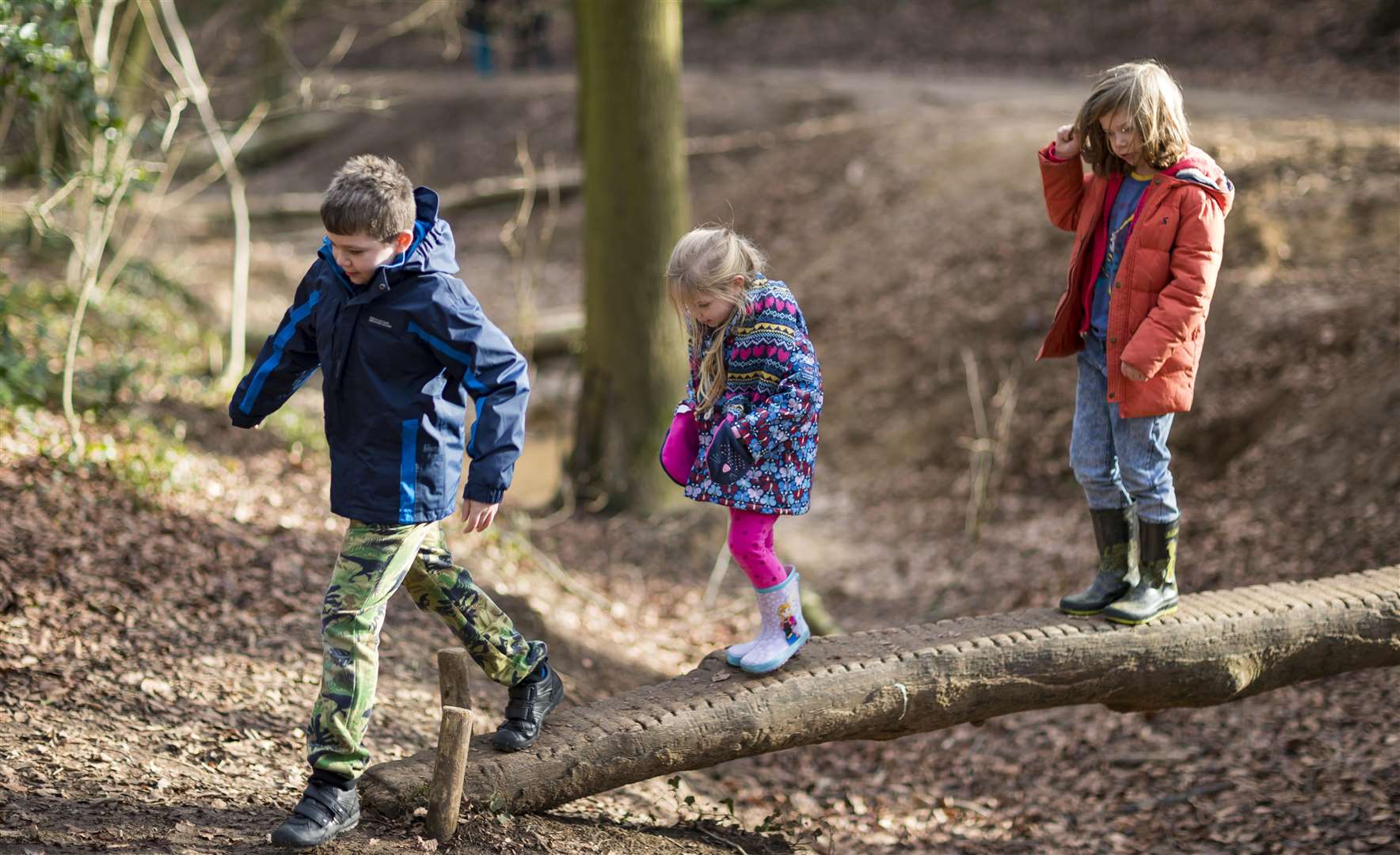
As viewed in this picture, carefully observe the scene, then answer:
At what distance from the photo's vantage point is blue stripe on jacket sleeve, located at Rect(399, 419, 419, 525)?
3.71m

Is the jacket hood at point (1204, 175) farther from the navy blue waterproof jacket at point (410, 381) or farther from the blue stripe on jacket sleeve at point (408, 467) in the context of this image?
the blue stripe on jacket sleeve at point (408, 467)

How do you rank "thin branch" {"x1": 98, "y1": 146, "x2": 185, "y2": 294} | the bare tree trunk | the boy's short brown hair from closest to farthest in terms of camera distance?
the boy's short brown hair, the bare tree trunk, "thin branch" {"x1": 98, "y1": 146, "x2": 185, "y2": 294}

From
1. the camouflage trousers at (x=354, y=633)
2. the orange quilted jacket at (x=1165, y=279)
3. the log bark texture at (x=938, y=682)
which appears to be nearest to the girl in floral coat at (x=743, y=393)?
the log bark texture at (x=938, y=682)

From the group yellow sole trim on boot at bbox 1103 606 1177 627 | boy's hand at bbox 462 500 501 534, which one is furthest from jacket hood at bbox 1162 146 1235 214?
boy's hand at bbox 462 500 501 534

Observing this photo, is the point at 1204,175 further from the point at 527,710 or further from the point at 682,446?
the point at 527,710

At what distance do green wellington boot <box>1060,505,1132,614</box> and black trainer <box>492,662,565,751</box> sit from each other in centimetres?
224

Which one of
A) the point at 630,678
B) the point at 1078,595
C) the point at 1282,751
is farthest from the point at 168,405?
the point at 1282,751

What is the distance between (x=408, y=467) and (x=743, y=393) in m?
1.20

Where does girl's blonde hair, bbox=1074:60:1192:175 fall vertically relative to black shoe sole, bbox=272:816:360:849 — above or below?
above

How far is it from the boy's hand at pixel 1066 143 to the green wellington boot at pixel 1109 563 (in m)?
1.43

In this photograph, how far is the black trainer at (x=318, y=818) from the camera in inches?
146

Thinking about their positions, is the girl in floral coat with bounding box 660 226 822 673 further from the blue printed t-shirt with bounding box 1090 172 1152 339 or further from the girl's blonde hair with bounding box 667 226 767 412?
the blue printed t-shirt with bounding box 1090 172 1152 339

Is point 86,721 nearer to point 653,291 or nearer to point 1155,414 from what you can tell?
point 1155,414

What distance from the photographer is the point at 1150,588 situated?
15.8ft
